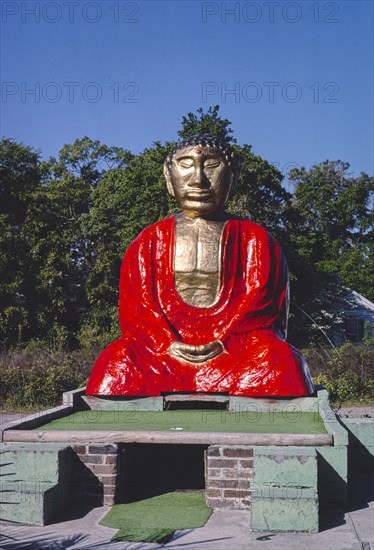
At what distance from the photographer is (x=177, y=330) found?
7.67 meters

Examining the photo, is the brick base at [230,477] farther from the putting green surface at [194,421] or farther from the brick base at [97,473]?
the brick base at [97,473]

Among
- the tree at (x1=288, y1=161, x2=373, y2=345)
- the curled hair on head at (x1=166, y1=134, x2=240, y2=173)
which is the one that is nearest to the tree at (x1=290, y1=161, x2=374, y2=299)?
the tree at (x1=288, y1=161, x2=373, y2=345)

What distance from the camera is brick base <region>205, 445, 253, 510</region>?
16.9 feet

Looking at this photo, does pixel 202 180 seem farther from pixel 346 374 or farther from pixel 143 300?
pixel 346 374

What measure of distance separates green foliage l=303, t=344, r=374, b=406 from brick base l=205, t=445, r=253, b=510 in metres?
6.90

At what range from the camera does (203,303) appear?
7.80 metres

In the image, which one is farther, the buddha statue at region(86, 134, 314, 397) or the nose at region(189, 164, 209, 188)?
the nose at region(189, 164, 209, 188)

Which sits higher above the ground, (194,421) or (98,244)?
(98,244)

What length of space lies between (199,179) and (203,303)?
1354 mm

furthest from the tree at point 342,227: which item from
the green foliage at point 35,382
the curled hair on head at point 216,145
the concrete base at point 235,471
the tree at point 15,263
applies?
the concrete base at point 235,471

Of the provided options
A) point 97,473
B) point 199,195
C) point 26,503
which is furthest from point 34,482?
point 199,195

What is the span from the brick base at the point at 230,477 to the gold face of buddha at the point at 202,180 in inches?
136

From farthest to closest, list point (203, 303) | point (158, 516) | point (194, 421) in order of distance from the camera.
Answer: point (203, 303) < point (194, 421) < point (158, 516)

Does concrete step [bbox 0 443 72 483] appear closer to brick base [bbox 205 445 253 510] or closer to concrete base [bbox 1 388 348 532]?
concrete base [bbox 1 388 348 532]
